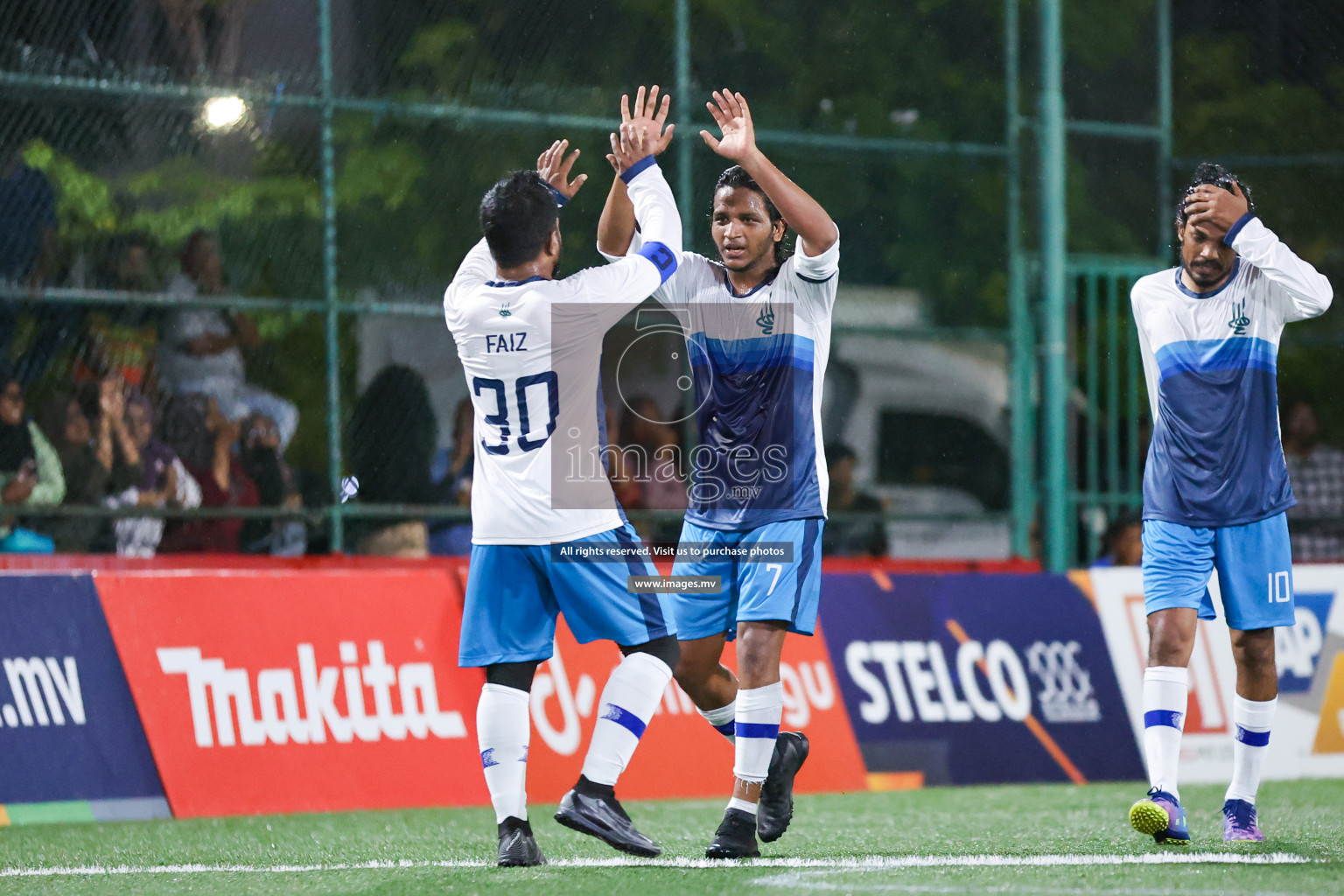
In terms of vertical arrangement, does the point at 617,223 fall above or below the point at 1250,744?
above

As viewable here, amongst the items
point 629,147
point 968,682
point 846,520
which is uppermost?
point 629,147

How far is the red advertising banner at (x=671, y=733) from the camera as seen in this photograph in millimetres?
8094

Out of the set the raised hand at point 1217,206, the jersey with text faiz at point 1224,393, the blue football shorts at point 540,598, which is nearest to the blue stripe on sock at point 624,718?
the blue football shorts at point 540,598

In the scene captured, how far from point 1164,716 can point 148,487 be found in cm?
548

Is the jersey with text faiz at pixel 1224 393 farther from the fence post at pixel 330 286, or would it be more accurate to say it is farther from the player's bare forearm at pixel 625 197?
the fence post at pixel 330 286

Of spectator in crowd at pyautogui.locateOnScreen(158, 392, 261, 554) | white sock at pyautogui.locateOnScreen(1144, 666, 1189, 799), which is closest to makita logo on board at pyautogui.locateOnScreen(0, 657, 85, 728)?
spectator in crowd at pyautogui.locateOnScreen(158, 392, 261, 554)

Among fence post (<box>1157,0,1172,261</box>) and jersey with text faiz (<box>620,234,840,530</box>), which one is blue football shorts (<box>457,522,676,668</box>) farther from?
fence post (<box>1157,0,1172,261</box>)

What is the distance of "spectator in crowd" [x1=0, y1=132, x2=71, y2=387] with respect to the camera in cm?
873

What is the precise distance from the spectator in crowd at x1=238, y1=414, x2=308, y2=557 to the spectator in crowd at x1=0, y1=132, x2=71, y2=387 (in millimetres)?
1077

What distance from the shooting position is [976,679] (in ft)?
29.2

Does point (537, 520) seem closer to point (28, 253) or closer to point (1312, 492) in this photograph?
point (28, 253)

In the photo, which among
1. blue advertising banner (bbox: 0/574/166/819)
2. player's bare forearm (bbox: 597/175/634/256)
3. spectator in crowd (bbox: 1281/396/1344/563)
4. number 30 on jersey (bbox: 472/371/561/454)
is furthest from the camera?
spectator in crowd (bbox: 1281/396/1344/563)

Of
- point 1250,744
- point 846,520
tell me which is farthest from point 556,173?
point 846,520

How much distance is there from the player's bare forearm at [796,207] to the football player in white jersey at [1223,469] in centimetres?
138
